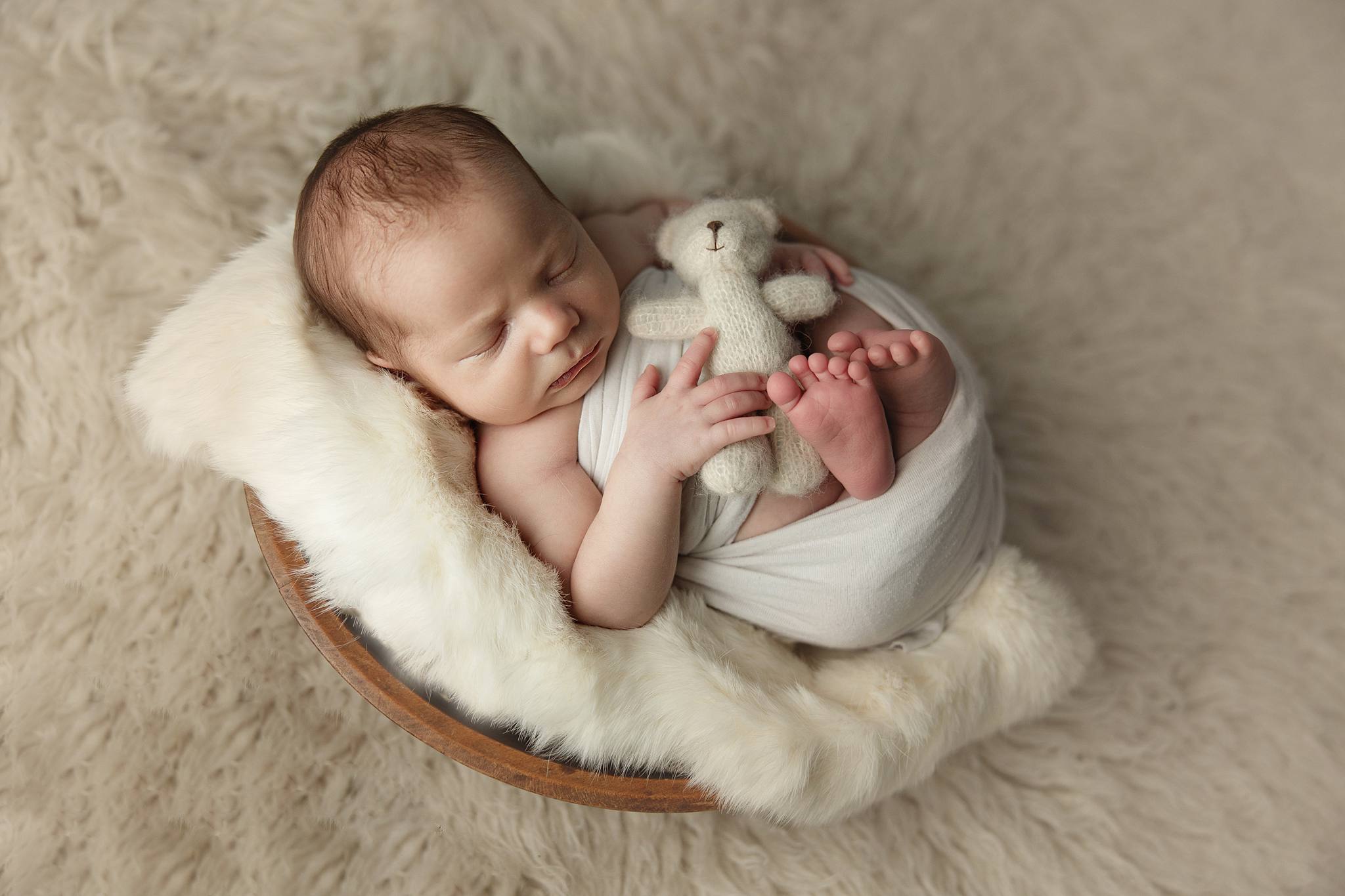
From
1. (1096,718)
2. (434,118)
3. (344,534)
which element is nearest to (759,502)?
(344,534)

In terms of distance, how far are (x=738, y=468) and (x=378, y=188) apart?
1.70 ft

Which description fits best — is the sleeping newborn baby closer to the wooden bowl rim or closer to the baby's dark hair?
the baby's dark hair

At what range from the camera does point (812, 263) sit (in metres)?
1.22

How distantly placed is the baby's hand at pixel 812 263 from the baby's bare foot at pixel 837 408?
0.25 m

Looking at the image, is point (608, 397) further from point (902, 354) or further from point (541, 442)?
point (902, 354)

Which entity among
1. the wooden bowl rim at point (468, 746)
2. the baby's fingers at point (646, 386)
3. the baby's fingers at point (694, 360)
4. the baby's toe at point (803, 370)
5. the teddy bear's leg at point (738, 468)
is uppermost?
the baby's toe at point (803, 370)

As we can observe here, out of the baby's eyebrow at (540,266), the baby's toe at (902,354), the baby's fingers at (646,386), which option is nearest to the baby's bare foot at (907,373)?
the baby's toe at (902,354)

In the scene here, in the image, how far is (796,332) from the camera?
1.12 meters

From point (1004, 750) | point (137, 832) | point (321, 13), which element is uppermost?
point (321, 13)

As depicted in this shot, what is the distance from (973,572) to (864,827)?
1.46 ft

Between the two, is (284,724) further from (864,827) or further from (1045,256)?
(1045,256)

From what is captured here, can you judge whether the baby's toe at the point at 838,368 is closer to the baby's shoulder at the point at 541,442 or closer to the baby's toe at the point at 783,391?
the baby's toe at the point at 783,391

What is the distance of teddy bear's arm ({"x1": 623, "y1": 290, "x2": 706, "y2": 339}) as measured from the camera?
3.42 feet

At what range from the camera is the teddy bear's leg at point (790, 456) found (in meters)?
1.04
